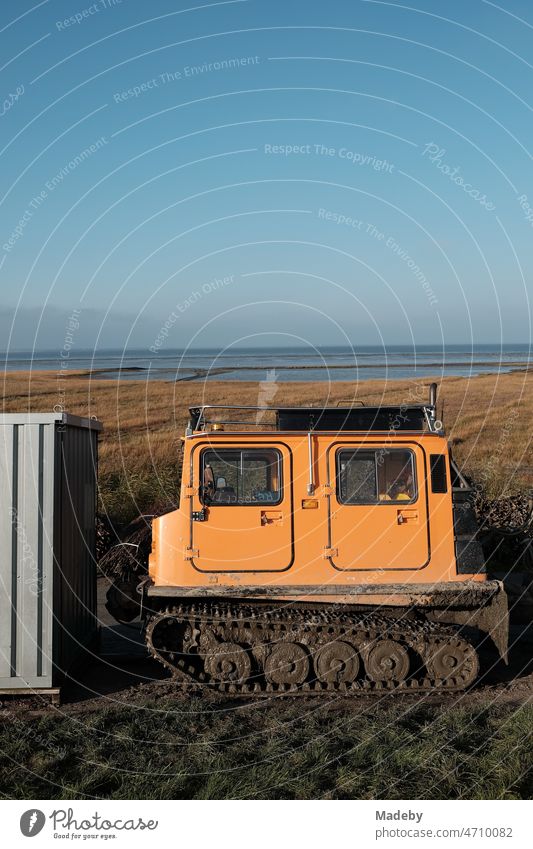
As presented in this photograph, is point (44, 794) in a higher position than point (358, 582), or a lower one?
lower

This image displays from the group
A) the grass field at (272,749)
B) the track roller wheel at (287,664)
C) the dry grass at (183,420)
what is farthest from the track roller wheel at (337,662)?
the dry grass at (183,420)

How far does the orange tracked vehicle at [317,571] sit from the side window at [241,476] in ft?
0.05

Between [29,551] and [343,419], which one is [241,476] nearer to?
[343,419]

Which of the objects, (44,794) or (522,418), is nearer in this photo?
(44,794)

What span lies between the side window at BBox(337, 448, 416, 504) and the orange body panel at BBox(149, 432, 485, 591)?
96 mm

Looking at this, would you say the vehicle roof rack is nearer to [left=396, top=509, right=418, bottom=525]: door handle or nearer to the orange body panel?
the orange body panel

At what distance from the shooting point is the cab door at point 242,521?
33.4 ft

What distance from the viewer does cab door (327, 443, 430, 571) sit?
10211 millimetres

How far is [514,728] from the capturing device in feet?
28.8

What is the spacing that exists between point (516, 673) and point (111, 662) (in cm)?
542

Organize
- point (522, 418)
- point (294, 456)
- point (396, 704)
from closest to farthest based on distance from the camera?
point (396, 704) < point (294, 456) < point (522, 418)

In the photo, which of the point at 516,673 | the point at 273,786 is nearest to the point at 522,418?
the point at 516,673

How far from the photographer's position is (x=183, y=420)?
40000 mm

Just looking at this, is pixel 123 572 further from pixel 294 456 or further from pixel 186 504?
pixel 294 456
